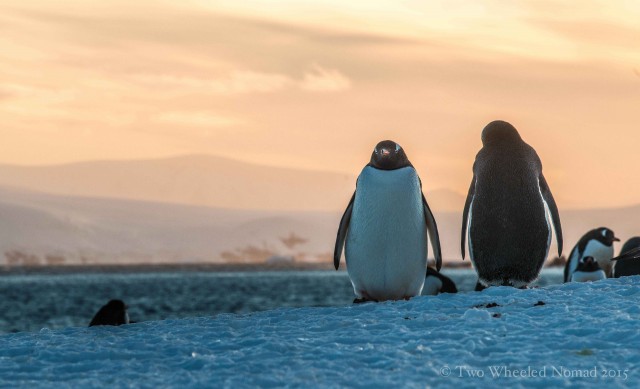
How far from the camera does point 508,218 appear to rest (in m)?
10.7

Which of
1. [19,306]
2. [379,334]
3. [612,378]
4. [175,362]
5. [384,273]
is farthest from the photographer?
[19,306]

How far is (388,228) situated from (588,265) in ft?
27.2

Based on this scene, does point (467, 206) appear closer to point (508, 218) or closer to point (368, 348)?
point (508, 218)

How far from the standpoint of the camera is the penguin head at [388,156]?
10.1m

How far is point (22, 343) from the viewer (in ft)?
25.4

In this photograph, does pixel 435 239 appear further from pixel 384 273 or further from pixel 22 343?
pixel 22 343

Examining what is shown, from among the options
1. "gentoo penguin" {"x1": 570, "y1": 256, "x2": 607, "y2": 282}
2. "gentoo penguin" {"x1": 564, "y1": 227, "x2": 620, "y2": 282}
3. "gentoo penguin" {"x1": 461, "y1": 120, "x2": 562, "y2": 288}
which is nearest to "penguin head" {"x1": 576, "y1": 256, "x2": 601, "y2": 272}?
"gentoo penguin" {"x1": 570, "y1": 256, "x2": 607, "y2": 282}

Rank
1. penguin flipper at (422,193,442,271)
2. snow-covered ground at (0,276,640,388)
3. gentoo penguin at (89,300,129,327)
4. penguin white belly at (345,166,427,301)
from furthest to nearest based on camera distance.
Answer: gentoo penguin at (89,300,129,327)
penguin flipper at (422,193,442,271)
penguin white belly at (345,166,427,301)
snow-covered ground at (0,276,640,388)

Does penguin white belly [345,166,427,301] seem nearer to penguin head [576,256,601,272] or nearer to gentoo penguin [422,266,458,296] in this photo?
gentoo penguin [422,266,458,296]

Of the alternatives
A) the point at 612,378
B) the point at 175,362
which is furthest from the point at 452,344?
the point at 175,362

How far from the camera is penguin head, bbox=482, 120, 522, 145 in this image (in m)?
11.2

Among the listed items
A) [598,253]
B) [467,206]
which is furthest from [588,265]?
[467,206]

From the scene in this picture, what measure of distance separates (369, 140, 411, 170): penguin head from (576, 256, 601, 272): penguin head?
7.96 metres

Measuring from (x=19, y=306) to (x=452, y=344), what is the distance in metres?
60.9
